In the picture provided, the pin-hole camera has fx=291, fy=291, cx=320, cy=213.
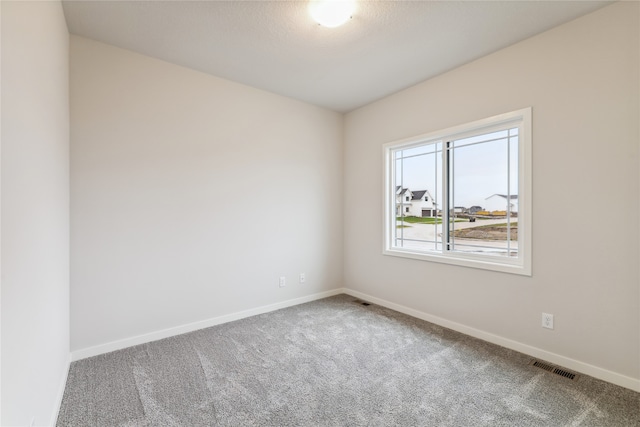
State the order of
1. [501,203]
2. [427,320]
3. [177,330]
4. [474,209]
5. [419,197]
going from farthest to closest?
1. [419,197]
2. [427,320]
3. [474,209]
4. [177,330]
5. [501,203]

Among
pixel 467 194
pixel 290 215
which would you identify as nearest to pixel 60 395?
pixel 290 215

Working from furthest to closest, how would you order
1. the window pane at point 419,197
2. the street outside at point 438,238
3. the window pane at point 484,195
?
the window pane at point 419,197 < the street outside at point 438,238 < the window pane at point 484,195

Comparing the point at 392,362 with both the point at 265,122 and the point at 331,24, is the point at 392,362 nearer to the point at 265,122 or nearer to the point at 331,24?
the point at 331,24

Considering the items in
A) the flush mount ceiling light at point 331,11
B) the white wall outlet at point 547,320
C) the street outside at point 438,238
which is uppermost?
the flush mount ceiling light at point 331,11

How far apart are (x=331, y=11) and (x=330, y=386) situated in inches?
104

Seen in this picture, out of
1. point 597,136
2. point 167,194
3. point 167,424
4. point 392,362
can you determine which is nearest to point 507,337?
point 392,362

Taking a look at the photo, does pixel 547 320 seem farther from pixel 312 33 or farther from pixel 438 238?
pixel 312 33

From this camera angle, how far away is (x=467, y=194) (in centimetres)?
306

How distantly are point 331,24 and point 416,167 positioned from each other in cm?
198

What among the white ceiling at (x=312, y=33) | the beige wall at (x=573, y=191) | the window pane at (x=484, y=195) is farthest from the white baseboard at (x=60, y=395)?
the window pane at (x=484, y=195)

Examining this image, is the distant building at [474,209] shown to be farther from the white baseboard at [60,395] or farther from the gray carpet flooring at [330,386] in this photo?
the white baseboard at [60,395]

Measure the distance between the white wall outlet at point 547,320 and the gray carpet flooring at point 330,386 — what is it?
34cm

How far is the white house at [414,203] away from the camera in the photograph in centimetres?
344

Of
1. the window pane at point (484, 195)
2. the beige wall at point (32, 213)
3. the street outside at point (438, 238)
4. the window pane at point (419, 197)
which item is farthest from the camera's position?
the window pane at point (419, 197)
